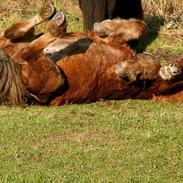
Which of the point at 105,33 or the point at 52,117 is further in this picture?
the point at 105,33

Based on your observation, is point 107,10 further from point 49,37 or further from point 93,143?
point 93,143

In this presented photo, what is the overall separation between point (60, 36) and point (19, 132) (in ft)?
6.16

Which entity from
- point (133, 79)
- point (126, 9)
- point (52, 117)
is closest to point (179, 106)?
point (133, 79)

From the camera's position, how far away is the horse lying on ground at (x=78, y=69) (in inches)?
284

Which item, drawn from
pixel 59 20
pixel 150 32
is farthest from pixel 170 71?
pixel 150 32

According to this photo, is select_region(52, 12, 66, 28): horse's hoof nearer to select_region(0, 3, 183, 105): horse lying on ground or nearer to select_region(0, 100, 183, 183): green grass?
Result: select_region(0, 3, 183, 105): horse lying on ground

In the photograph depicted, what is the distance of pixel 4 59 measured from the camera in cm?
707

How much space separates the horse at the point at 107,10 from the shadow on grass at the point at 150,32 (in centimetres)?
69

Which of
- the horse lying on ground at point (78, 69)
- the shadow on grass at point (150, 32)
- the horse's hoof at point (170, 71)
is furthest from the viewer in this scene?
the shadow on grass at point (150, 32)

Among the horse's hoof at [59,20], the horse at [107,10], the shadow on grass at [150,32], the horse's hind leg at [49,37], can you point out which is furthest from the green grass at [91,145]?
the shadow on grass at [150,32]

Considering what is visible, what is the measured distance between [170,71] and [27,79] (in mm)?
1740

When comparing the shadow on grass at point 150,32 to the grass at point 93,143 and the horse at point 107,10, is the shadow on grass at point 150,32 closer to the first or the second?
the horse at point 107,10

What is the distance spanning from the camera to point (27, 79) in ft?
23.6

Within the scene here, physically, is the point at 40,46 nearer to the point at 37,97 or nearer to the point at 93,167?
the point at 37,97
